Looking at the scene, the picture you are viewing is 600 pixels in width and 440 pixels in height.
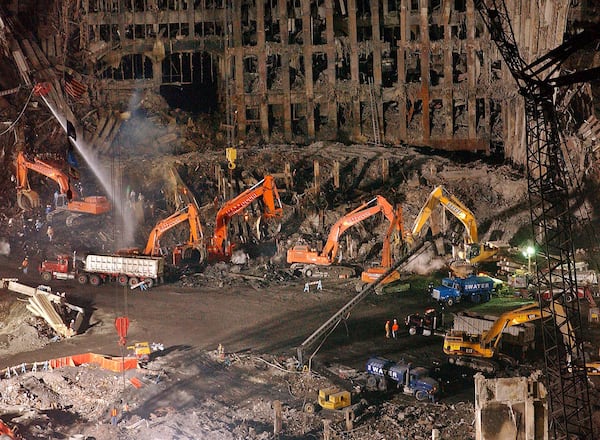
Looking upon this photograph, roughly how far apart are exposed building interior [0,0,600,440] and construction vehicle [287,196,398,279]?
0.37ft

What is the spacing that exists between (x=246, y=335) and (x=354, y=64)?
2234cm

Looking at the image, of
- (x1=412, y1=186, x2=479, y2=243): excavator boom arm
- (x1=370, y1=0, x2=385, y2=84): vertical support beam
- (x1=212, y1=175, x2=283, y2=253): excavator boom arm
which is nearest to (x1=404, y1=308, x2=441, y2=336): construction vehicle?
(x1=412, y1=186, x2=479, y2=243): excavator boom arm

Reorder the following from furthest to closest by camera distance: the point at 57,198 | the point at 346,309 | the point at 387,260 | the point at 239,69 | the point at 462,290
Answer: the point at 239,69
the point at 57,198
the point at 387,260
the point at 462,290
the point at 346,309

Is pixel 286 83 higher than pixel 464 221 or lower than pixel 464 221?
higher

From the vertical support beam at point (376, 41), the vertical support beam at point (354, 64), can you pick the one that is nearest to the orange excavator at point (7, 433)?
the vertical support beam at point (354, 64)

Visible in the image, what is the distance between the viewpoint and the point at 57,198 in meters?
43.8

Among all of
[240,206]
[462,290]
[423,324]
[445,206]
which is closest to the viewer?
[423,324]

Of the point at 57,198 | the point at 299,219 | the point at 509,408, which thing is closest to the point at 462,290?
the point at 299,219

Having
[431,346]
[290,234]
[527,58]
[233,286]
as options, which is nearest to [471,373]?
[431,346]

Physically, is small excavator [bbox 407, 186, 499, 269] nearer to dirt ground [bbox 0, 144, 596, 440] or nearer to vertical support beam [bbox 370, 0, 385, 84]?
dirt ground [bbox 0, 144, 596, 440]

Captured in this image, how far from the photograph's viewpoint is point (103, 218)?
42688 mm

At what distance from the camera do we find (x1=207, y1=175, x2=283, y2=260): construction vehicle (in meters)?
37.8

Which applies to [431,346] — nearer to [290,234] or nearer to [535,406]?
→ [535,406]

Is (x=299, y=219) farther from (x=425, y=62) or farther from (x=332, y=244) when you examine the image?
(x=425, y=62)
